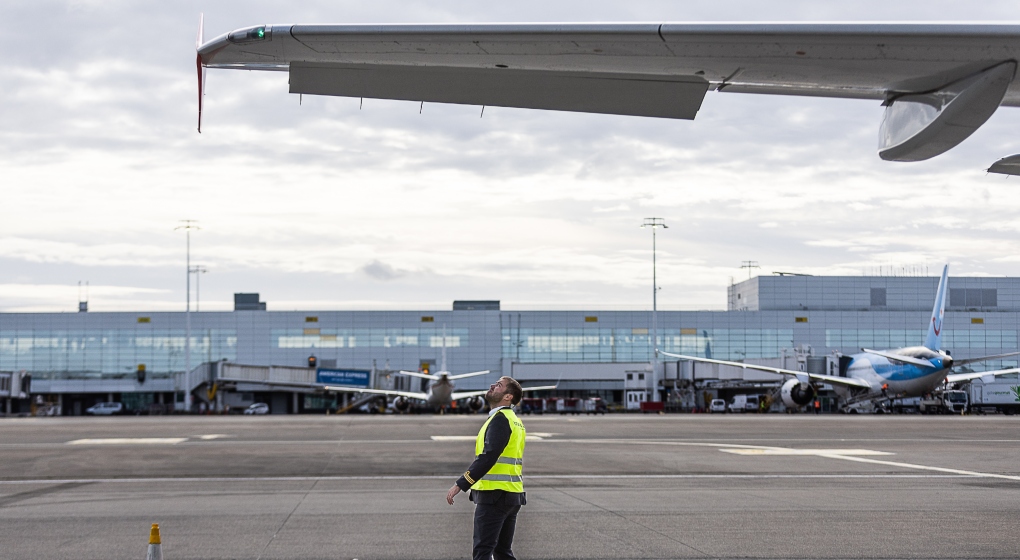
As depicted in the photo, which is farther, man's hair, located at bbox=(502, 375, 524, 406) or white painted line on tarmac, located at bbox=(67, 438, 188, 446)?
white painted line on tarmac, located at bbox=(67, 438, 188, 446)

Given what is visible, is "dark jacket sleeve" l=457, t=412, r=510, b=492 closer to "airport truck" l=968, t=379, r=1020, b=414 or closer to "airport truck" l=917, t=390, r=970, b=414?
"airport truck" l=917, t=390, r=970, b=414

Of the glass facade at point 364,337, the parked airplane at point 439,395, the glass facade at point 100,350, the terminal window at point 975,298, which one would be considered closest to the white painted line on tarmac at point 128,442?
the parked airplane at point 439,395

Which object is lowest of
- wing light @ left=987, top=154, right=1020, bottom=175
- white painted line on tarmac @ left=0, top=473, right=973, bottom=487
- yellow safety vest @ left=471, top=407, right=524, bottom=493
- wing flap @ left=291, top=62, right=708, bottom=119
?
white painted line on tarmac @ left=0, top=473, right=973, bottom=487

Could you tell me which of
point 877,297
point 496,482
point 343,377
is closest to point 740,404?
point 877,297

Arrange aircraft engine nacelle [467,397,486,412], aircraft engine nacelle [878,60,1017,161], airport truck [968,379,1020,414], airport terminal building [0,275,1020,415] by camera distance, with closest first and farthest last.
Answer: aircraft engine nacelle [878,60,1017,161] < aircraft engine nacelle [467,397,486,412] < airport truck [968,379,1020,414] < airport terminal building [0,275,1020,415]

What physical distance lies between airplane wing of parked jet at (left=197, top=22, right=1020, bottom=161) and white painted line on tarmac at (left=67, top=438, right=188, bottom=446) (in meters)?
27.9

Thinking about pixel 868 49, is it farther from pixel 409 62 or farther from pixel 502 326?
pixel 502 326

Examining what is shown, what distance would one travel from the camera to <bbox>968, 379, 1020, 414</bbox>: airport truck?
86.1m

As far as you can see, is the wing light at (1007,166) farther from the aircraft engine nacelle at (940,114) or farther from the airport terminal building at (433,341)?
the airport terminal building at (433,341)

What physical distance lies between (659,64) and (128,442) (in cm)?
3166

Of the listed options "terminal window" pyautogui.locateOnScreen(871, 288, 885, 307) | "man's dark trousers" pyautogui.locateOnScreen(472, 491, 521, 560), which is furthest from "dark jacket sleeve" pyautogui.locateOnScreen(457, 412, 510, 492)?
"terminal window" pyautogui.locateOnScreen(871, 288, 885, 307)

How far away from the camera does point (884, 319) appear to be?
353 feet

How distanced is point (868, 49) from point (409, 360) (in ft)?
329

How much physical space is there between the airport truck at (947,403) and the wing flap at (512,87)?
73.0 meters
